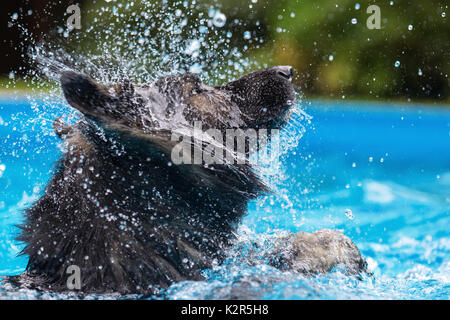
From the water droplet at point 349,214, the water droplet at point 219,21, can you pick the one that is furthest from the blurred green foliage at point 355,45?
the water droplet at point 349,214

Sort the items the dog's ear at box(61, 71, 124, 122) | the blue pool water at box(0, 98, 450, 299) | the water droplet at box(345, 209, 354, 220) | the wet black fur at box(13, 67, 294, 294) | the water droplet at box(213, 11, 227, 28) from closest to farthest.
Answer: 1. the dog's ear at box(61, 71, 124, 122)
2. the wet black fur at box(13, 67, 294, 294)
3. the blue pool water at box(0, 98, 450, 299)
4. the water droplet at box(345, 209, 354, 220)
5. the water droplet at box(213, 11, 227, 28)

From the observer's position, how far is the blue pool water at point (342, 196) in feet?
8.25

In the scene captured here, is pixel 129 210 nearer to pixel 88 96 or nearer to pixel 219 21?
pixel 88 96

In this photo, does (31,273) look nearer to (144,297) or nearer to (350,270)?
(144,297)

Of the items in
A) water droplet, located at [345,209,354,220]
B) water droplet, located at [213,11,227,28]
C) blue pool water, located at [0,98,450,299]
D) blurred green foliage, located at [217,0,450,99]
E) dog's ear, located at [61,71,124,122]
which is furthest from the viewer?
blurred green foliage, located at [217,0,450,99]

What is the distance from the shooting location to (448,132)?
8.95 m

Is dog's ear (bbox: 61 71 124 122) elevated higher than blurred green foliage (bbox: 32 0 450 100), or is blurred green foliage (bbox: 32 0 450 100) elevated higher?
blurred green foliage (bbox: 32 0 450 100)

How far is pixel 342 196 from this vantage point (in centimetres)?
619

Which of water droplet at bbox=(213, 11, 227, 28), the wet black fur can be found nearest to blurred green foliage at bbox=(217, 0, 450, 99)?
water droplet at bbox=(213, 11, 227, 28)

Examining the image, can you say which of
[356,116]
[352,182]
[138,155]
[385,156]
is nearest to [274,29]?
[356,116]

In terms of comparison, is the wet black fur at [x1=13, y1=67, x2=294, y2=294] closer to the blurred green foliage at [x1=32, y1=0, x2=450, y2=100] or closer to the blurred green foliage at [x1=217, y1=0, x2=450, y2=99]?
the blurred green foliage at [x1=32, y1=0, x2=450, y2=100]

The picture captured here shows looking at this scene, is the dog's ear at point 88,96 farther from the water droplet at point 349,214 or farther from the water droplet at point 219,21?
the water droplet at point 219,21

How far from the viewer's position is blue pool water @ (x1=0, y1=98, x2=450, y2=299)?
8.25 ft

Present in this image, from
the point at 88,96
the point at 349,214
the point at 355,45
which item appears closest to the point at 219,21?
the point at 355,45
